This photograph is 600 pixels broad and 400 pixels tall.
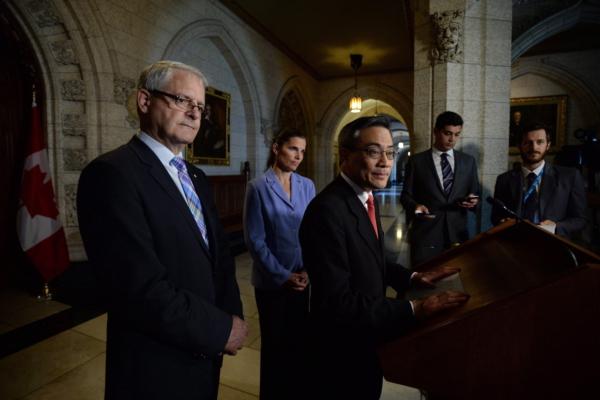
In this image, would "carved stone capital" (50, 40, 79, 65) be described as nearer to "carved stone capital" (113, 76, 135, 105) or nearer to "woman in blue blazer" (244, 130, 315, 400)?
"carved stone capital" (113, 76, 135, 105)

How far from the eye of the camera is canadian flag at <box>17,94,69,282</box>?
314 centimetres

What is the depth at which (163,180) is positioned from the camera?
3.50 ft

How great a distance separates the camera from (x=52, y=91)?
4160 millimetres

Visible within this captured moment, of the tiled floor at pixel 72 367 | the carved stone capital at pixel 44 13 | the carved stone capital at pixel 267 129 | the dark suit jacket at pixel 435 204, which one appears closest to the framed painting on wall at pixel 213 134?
the carved stone capital at pixel 267 129

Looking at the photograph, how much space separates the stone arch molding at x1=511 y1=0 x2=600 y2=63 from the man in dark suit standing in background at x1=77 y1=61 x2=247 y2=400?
609 cm

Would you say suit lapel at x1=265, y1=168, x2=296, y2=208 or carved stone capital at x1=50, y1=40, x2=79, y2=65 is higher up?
carved stone capital at x1=50, y1=40, x2=79, y2=65

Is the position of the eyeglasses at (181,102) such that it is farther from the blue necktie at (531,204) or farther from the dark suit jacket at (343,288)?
the blue necktie at (531,204)

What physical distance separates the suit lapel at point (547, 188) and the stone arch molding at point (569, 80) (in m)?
7.60

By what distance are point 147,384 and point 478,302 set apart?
3.35 ft

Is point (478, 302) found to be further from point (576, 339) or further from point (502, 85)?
point (502, 85)

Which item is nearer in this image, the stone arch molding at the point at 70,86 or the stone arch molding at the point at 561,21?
the stone arch molding at the point at 70,86

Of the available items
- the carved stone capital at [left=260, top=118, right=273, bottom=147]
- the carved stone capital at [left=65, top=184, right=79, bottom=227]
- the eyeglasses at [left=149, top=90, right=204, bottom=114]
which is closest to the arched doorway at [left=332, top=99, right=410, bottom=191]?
the eyeglasses at [left=149, top=90, right=204, bottom=114]

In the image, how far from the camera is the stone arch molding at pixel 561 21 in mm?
5184

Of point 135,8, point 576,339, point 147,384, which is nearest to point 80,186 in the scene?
point 147,384
